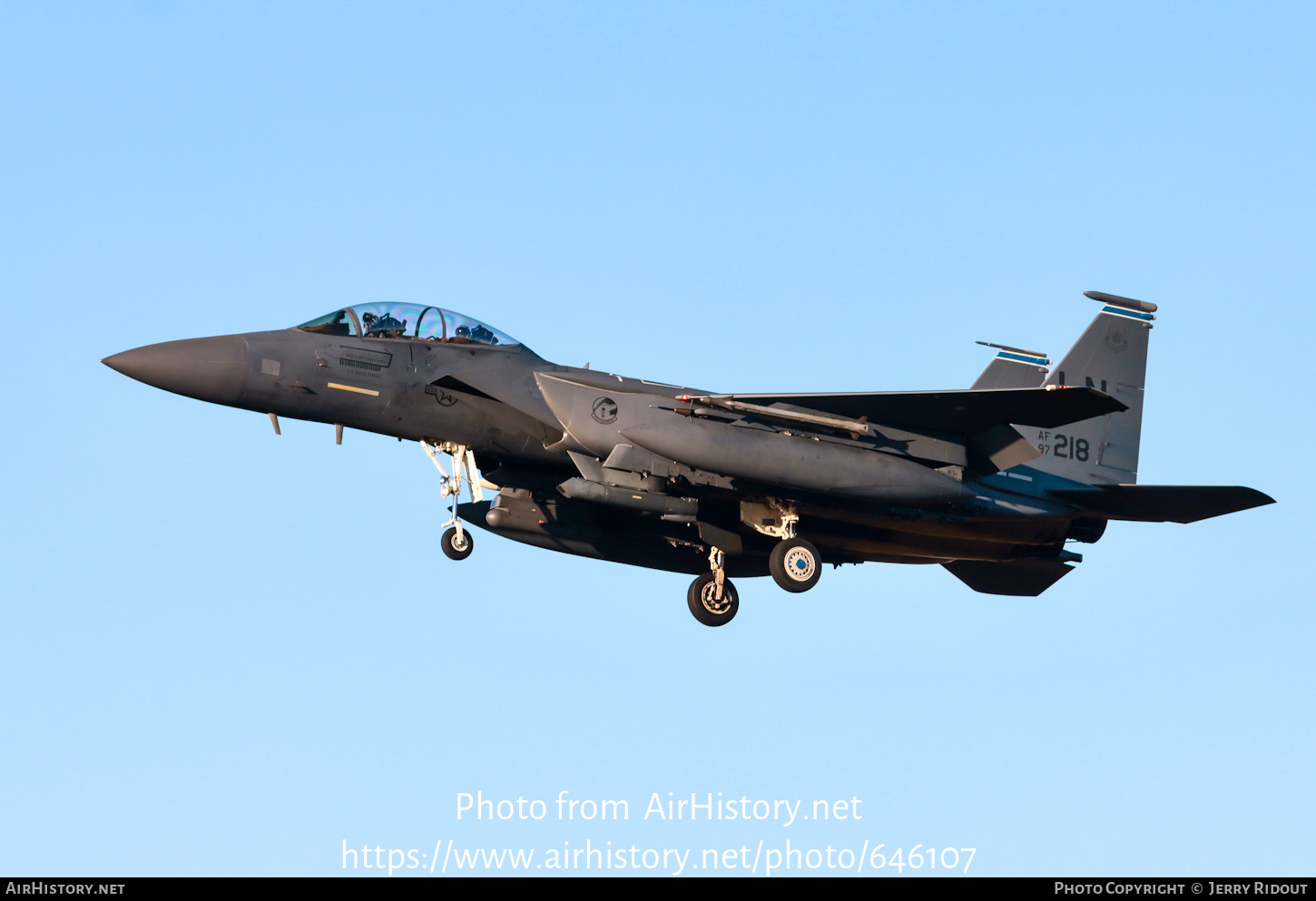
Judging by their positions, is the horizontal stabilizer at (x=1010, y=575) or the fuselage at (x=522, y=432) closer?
the fuselage at (x=522, y=432)

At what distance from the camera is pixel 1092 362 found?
21.6 metres

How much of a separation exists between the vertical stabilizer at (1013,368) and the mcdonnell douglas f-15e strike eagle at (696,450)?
6.22 ft

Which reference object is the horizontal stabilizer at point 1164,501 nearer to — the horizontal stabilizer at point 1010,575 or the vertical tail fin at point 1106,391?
the vertical tail fin at point 1106,391

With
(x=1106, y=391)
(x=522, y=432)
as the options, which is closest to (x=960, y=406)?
(x=1106, y=391)

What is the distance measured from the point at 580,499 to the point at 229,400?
4.58 m

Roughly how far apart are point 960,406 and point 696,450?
11.2 ft

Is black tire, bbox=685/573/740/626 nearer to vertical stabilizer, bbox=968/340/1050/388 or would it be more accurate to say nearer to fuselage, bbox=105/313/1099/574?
fuselage, bbox=105/313/1099/574

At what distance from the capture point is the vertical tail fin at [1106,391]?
69.1ft

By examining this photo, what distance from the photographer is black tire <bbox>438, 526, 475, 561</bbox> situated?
19266 millimetres

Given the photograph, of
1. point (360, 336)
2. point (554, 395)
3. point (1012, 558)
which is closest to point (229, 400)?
point (360, 336)

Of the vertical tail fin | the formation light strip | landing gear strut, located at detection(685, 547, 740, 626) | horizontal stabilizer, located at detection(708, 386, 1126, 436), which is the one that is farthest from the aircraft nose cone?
the vertical tail fin

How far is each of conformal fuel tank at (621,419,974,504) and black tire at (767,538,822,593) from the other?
152 centimetres

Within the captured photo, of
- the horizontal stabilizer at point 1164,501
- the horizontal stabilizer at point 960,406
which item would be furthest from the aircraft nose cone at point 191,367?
the horizontal stabilizer at point 1164,501
